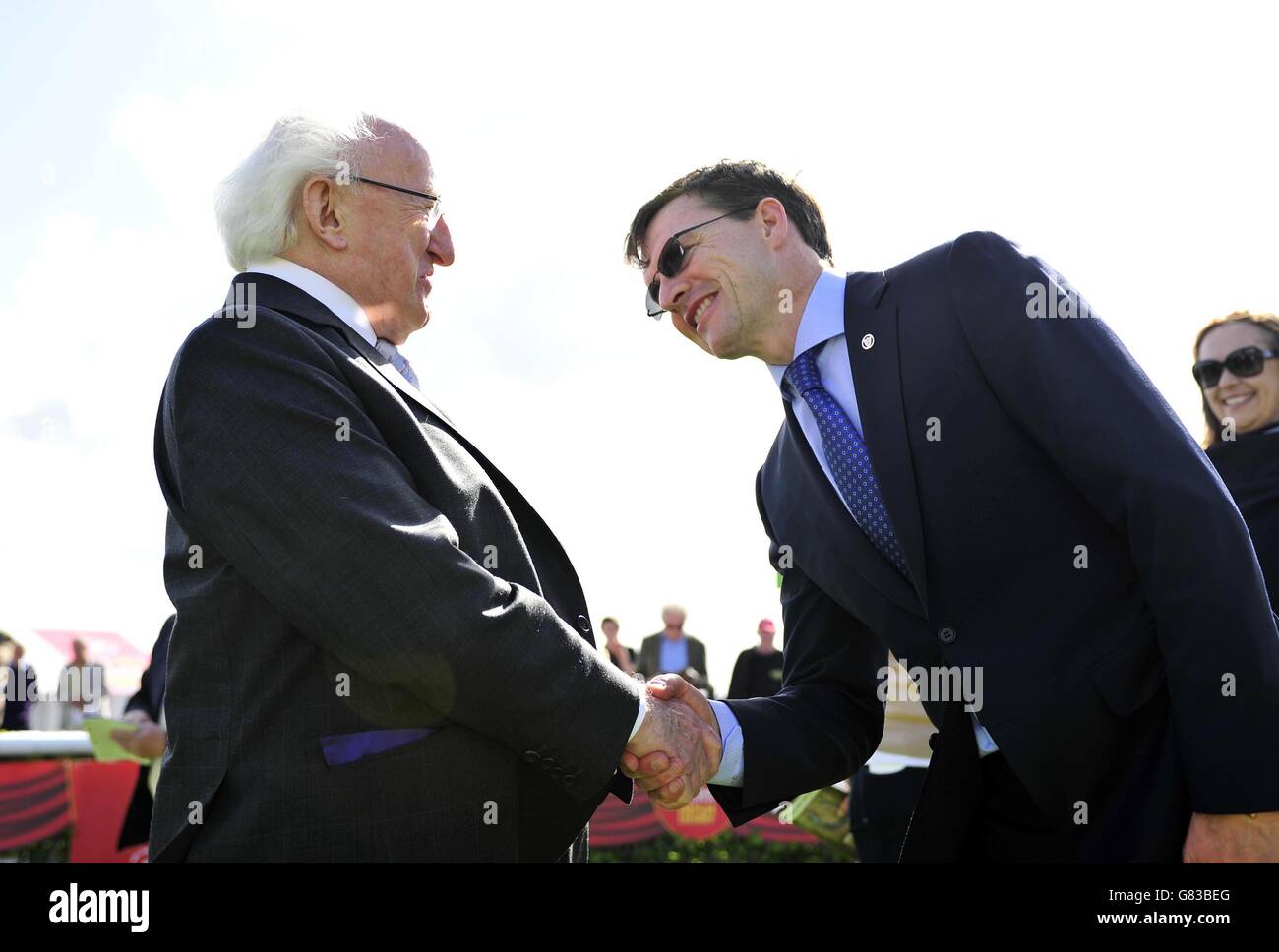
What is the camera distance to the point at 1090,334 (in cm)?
258

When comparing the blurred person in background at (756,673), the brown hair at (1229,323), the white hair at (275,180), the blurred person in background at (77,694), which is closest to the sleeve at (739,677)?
the blurred person in background at (756,673)

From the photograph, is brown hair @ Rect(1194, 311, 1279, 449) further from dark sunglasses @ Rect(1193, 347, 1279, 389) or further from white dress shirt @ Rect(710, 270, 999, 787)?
white dress shirt @ Rect(710, 270, 999, 787)

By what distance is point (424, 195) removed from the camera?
9.96 feet

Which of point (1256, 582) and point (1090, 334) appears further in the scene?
point (1090, 334)

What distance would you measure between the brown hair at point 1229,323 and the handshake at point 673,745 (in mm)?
2297

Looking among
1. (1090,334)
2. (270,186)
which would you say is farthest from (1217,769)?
(270,186)

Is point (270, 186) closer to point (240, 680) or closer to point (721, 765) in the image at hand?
point (240, 680)

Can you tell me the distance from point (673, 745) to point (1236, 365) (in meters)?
2.77

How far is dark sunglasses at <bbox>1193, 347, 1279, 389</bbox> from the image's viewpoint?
13.5ft

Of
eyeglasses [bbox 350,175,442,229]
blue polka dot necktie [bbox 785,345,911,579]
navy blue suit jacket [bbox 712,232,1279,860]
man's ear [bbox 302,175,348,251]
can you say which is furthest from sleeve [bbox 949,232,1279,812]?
man's ear [bbox 302,175,348,251]

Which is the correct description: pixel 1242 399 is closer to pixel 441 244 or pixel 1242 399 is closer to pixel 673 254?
pixel 673 254

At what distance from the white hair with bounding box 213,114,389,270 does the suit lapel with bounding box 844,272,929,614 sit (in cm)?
140

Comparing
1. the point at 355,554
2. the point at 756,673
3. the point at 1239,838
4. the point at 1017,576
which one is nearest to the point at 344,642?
the point at 355,554

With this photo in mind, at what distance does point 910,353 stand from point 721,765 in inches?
49.3
